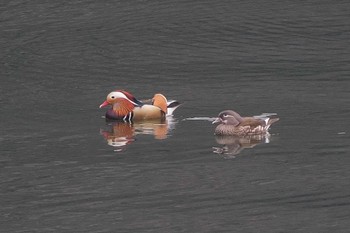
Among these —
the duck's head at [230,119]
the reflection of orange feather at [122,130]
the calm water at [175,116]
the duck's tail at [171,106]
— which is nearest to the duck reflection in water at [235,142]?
the calm water at [175,116]

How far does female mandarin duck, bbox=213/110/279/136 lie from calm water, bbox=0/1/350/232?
0.31 metres

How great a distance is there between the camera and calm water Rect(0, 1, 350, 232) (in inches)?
778

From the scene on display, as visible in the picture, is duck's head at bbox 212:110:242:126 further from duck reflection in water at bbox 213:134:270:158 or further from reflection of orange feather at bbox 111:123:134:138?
reflection of orange feather at bbox 111:123:134:138

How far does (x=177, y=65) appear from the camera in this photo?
3453cm

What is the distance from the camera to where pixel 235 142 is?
24.9 meters

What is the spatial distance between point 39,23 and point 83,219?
21.6 m

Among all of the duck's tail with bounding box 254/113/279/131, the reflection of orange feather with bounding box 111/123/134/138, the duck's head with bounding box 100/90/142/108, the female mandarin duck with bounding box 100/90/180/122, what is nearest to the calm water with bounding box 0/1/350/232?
the reflection of orange feather with bounding box 111/123/134/138

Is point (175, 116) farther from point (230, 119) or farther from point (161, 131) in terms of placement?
point (230, 119)

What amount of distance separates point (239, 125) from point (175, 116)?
9.73ft

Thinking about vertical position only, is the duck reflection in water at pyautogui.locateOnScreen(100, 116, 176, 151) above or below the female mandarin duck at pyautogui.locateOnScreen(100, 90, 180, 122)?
below

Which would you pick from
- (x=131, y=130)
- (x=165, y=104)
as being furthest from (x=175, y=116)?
(x=131, y=130)

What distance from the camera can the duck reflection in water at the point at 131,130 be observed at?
25.3 meters

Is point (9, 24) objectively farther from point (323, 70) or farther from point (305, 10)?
point (323, 70)

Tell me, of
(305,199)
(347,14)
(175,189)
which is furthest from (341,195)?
(347,14)
